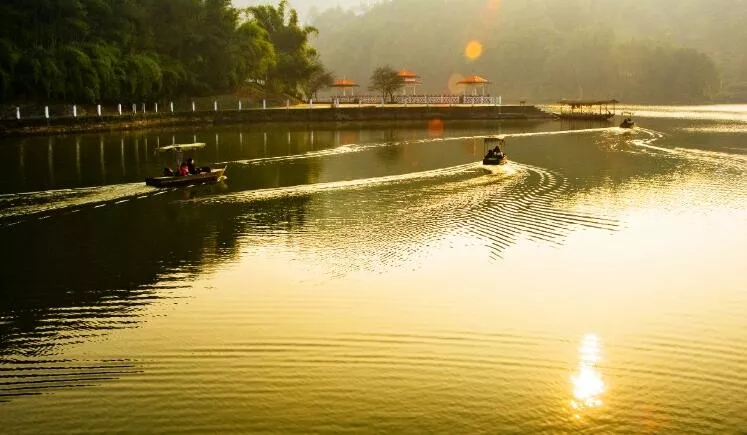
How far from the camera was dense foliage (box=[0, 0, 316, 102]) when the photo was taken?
64125 mm

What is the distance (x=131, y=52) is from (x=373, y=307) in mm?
66182

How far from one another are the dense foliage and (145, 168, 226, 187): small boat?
112ft

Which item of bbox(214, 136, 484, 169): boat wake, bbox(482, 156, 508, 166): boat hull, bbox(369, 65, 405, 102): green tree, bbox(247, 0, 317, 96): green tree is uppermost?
bbox(247, 0, 317, 96): green tree

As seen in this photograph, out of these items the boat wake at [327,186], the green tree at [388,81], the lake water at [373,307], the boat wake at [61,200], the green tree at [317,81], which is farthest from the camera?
the green tree at [317,81]

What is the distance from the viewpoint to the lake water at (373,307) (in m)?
12.5

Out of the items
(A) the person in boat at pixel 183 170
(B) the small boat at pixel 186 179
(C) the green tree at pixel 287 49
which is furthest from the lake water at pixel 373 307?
(C) the green tree at pixel 287 49

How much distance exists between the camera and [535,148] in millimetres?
57719

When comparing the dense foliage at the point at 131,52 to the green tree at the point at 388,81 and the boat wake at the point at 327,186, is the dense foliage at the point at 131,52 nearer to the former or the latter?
the green tree at the point at 388,81

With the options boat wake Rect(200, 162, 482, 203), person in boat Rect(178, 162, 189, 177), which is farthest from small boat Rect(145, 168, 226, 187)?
boat wake Rect(200, 162, 482, 203)

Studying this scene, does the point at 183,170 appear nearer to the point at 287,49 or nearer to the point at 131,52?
the point at 131,52

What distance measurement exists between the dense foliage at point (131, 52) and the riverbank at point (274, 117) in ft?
9.97

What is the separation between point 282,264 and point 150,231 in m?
7.74

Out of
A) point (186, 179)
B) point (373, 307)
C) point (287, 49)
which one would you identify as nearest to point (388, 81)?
point (287, 49)

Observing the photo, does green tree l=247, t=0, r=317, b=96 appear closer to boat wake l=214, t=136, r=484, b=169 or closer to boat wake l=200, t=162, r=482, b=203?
boat wake l=214, t=136, r=484, b=169
